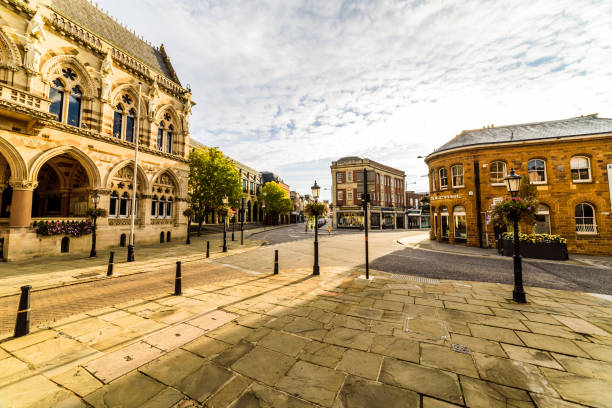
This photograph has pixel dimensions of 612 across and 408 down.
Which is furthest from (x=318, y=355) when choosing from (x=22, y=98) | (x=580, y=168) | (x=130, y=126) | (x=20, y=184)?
(x=580, y=168)

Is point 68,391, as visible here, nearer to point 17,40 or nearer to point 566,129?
point 17,40

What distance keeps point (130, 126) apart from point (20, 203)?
842 centimetres

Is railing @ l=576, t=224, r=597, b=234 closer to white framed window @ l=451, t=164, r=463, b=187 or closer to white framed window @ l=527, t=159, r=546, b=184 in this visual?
white framed window @ l=527, t=159, r=546, b=184

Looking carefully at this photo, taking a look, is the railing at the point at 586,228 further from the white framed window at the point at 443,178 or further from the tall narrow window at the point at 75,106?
the tall narrow window at the point at 75,106

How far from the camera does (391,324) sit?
4.58 meters

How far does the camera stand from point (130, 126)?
17219mm

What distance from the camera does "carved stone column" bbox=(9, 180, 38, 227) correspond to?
11.3m

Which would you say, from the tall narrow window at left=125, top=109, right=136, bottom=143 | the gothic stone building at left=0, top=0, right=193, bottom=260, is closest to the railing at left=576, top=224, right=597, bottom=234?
the gothic stone building at left=0, top=0, right=193, bottom=260

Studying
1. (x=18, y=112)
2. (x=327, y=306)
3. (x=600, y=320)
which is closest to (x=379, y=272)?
(x=327, y=306)

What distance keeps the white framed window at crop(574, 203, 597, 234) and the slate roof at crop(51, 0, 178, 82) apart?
33691 mm

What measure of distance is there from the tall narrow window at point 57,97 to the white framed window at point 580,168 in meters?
33.5

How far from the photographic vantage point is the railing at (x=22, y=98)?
10234 mm

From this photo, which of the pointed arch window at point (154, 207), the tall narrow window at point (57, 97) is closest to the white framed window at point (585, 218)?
the pointed arch window at point (154, 207)

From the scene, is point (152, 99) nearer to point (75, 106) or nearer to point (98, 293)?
point (75, 106)
